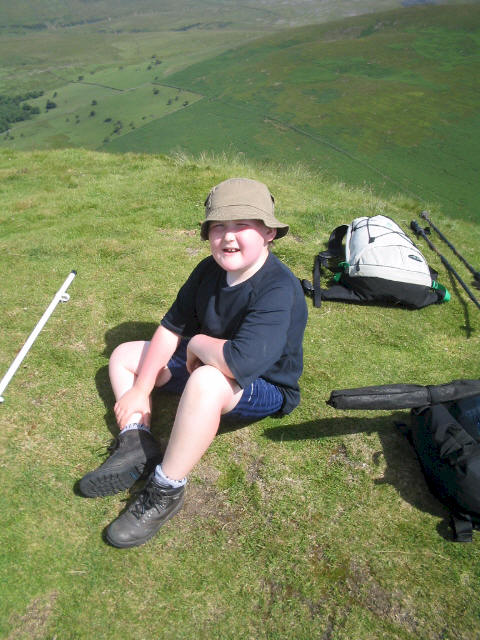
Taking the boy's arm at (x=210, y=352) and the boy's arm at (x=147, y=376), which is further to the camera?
the boy's arm at (x=147, y=376)

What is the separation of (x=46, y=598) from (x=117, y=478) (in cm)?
83

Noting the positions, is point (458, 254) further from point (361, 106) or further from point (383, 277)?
point (361, 106)

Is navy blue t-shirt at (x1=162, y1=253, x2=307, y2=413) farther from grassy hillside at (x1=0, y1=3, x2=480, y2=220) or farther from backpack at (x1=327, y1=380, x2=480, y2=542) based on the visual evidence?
grassy hillside at (x1=0, y1=3, x2=480, y2=220)

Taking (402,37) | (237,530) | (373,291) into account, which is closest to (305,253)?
(373,291)

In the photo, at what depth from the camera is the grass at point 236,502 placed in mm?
2789

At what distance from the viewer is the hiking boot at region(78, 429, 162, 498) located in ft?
10.9

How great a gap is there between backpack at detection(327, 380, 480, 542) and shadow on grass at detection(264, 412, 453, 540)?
0.35ft

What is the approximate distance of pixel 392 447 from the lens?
3.96m

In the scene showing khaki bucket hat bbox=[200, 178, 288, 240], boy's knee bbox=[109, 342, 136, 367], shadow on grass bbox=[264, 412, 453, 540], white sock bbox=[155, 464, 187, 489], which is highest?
khaki bucket hat bbox=[200, 178, 288, 240]

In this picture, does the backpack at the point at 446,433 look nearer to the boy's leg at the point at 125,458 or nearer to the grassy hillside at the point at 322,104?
the boy's leg at the point at 125,458

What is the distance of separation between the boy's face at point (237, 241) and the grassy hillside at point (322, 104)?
32.0m

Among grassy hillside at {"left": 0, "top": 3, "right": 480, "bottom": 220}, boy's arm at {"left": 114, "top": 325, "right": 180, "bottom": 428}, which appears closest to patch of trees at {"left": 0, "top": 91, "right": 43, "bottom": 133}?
grassy hillside at {"left": 0, "top": 3, "right": 480, "bottom": 220}

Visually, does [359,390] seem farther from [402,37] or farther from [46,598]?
[402,37]

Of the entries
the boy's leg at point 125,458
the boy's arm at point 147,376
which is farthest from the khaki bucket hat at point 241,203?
the boy's leg at point 125,458
